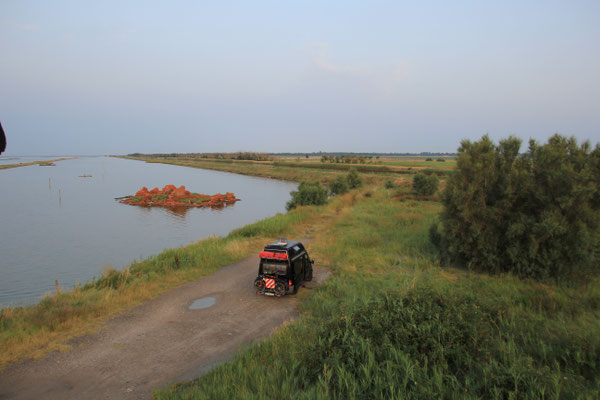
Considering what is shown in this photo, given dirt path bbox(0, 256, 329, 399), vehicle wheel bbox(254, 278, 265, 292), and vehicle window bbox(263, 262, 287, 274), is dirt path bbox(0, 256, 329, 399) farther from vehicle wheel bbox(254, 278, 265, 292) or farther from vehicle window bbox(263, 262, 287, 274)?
vehicle window bbox(263, 262, 287, 274)

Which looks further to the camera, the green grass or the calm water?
the calm water

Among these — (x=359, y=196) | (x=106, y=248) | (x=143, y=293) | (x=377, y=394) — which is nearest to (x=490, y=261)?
(x=377, y=394)

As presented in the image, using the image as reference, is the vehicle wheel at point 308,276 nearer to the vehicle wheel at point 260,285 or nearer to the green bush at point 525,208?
the vehicle wheel at point 260,285

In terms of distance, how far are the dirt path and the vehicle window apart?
81 cm

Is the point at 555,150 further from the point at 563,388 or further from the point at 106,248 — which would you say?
the point at 106,248

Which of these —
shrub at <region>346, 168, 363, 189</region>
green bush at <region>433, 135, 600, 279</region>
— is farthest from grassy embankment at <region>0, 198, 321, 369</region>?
shrub at <region>346, 168, 363, 189</region>

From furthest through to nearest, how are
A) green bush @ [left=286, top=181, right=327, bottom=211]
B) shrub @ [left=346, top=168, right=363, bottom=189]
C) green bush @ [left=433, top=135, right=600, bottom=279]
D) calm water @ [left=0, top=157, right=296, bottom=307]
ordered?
1. shrub @ [left=346, top=168, right=363, bottom=189]
2. green bush @ [left=286, top=181, right=327, bottom=211]
3. calm water @ [left=0, top=157, right=296, bottom=307]
4. green bush @ [left=433, top=135, right=600, bottom=279]

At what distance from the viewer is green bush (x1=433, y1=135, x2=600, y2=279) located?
934 centimetres

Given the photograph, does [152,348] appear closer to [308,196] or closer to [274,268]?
[274,268]

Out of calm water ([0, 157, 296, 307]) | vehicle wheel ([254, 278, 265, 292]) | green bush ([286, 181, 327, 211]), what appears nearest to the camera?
vehicle wheel ([254, 278, 265, 292])

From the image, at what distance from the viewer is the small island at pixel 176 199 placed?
1634 inches

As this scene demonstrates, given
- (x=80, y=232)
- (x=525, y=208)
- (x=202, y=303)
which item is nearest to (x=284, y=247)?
(x=202, y=303)

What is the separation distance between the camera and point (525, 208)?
10555 millimetres

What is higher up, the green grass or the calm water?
the green grass
